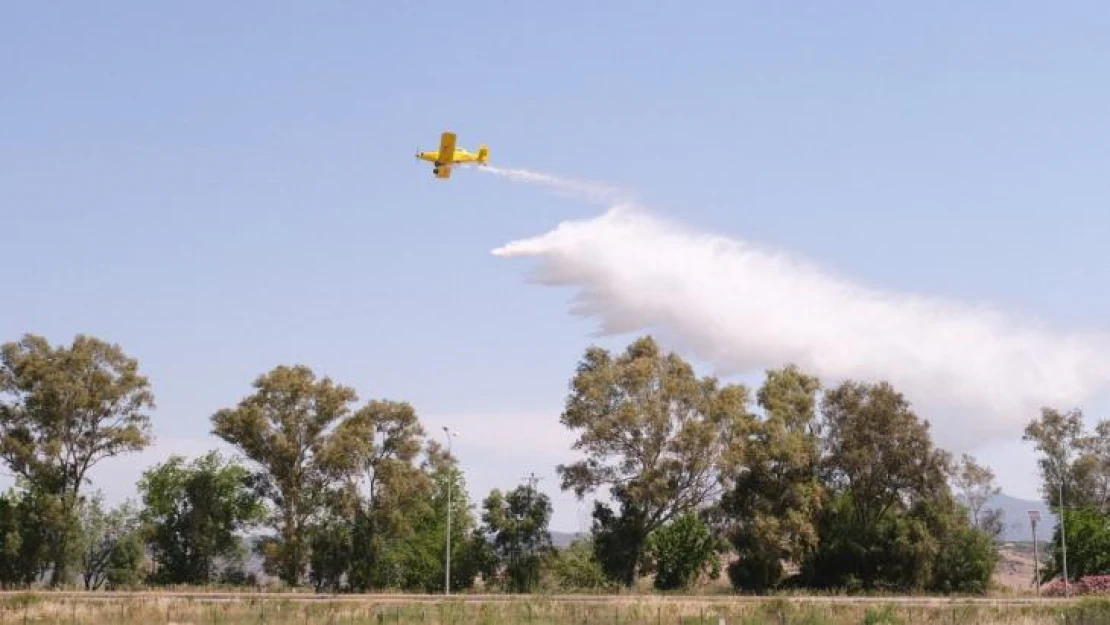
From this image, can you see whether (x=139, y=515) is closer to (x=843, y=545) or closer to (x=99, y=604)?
(x=99, y=604)

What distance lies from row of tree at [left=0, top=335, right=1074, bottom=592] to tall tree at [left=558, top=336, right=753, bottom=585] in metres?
0.12

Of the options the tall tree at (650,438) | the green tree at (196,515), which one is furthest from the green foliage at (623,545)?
the green tree at (196,515)

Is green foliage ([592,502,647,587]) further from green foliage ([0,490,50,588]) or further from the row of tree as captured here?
green foliage ([0,490,50,588])

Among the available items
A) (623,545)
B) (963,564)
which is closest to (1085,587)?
(963,564)

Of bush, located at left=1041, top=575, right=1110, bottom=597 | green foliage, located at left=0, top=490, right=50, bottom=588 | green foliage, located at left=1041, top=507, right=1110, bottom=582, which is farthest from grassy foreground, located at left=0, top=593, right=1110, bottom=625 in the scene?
green foliage, located at left=1041, top=507, right=1110, bottom=582

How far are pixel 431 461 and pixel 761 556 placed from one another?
67.7 ft

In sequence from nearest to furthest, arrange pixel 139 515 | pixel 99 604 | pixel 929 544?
pixel 99 604 → pixel 929 544 → pixel 139 515

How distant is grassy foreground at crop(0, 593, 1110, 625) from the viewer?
47406 mm

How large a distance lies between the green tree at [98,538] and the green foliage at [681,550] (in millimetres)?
32009

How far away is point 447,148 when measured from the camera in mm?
57125

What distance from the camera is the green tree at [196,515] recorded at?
7469 centimetres

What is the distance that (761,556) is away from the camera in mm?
→ 72250

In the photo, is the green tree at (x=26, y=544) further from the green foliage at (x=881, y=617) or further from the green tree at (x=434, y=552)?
the green foliage at (x=881, y=617)

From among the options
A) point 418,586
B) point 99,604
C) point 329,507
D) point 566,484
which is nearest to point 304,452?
point 329,507
